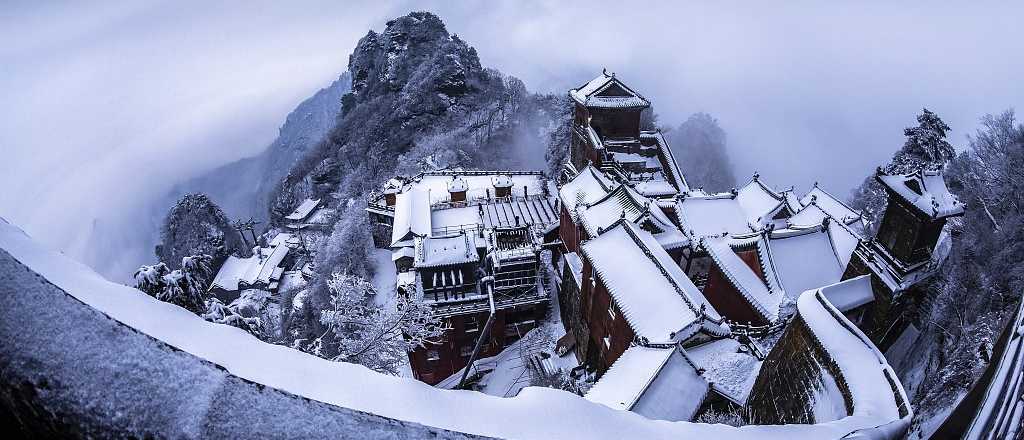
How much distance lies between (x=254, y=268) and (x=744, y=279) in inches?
2050

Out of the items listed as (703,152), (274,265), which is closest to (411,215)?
(274,265)

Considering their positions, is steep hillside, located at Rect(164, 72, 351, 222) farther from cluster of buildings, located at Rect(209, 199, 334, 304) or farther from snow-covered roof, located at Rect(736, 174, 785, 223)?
snow-covered roof, located at Rect(736, 174, 785, 223)

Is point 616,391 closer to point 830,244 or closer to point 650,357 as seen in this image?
point 650,357

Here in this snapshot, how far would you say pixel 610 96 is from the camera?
110 feet

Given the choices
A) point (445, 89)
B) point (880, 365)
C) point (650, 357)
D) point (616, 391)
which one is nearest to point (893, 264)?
point (880, 365)

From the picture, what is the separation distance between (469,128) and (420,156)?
32.1 feet

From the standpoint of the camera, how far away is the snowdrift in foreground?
2.27m

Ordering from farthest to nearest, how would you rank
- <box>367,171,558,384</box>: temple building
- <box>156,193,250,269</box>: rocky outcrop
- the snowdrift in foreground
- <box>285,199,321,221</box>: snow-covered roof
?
<box>285,199,321,221</box>: snow-covered roof
<box>156,193,250,269</box>: rocky outcrop
<box>367,171,558,384</box>: temple building
the snowdrift in foreground

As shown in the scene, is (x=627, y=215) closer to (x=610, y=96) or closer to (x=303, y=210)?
(x=610, y=96)

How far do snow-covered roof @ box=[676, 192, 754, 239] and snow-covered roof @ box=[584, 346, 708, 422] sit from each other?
979 centimetres

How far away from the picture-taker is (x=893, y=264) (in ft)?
51.8

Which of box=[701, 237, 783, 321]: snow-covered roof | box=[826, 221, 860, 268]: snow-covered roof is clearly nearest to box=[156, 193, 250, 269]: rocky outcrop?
box=[701, 237, 783, 321]: snow-covered roof

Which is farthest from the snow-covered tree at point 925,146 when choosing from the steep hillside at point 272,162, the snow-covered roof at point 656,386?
the steep hillside at point 272,162

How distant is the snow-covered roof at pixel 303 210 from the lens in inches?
2375
